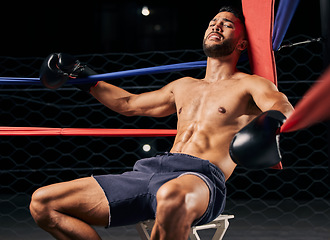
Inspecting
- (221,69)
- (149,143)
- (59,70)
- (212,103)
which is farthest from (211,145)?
(149,143)

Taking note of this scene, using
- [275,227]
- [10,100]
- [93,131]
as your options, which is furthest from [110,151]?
[93,131]

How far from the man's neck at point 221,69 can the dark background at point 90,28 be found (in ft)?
4.91

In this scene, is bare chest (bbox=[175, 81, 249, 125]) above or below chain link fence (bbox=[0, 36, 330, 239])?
above

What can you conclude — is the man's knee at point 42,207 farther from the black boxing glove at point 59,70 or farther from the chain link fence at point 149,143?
the chain link fence at point 149,143

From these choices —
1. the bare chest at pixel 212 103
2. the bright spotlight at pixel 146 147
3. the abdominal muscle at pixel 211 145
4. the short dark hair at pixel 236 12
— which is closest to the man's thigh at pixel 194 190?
the abdominal muscle at pixel 211 145

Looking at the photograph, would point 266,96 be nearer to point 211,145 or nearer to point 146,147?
point 211,145

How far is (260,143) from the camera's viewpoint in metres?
0.79

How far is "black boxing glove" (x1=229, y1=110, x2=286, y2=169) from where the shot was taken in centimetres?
79

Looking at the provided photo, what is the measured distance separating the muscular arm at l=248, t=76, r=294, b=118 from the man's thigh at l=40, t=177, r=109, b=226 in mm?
433

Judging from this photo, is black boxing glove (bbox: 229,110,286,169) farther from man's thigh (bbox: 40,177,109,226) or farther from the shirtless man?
man's thigh (bbox: 40,177,109,226)

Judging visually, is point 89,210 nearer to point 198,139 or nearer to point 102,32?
point 198,139

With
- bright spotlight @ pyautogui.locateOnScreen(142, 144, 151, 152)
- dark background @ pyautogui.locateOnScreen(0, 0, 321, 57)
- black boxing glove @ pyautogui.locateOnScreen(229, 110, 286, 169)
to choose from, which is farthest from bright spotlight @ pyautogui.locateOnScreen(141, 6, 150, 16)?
black boxing glove @ pyautogui.locateOnScreen(229, 110, 286, 169)

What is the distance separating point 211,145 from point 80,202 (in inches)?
13.5

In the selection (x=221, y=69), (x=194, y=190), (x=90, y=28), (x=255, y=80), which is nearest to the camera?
(x=194, y=190)
